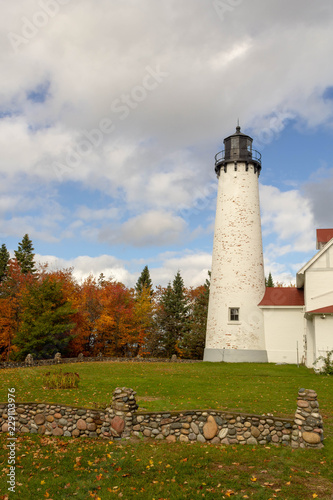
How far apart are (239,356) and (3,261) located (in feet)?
132

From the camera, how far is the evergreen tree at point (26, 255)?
176ft

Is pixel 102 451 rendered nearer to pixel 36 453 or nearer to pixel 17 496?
pixel 36 453

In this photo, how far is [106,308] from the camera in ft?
143

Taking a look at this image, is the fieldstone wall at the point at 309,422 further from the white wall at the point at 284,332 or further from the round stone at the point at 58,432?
the white wall at the point at 284,332

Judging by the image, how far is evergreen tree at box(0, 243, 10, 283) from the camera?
A: 52.9 metres

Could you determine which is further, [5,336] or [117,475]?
[5,336]

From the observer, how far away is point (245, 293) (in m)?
28.5

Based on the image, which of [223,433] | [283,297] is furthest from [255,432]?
[283,297]

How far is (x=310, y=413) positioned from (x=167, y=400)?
5837mm

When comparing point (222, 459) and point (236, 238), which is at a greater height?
point (236, 238)

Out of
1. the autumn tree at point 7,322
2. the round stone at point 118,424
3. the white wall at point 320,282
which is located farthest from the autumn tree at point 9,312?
the round stone at point 118,424

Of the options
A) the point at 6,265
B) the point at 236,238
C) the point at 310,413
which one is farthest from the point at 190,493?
the point at 6,265

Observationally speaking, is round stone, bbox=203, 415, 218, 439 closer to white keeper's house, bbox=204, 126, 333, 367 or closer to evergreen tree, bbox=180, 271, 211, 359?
white keeper's house, bbox=204, 126, 333, 367

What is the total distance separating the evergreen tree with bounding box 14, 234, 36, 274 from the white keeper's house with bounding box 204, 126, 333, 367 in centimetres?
3336
